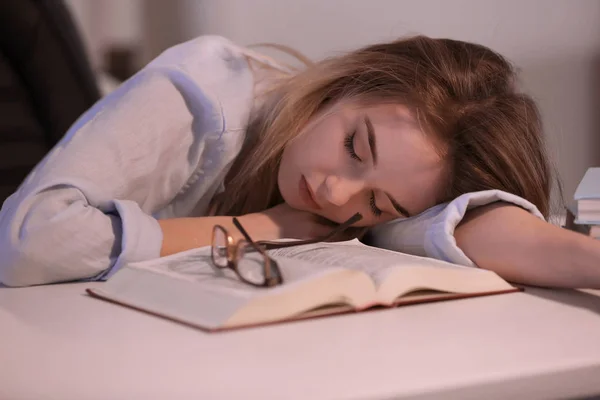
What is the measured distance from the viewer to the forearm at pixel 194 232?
2.91 ft

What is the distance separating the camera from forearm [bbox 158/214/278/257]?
2.91ft

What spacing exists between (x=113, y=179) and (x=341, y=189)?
28 cm

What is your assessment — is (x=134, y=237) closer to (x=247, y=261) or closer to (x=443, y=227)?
(x=247, y=261)

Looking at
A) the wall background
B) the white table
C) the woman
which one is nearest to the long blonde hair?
the woman

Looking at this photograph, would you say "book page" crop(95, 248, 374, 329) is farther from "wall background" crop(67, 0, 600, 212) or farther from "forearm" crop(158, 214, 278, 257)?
"wall background" crop(67, 0, 600, 212)

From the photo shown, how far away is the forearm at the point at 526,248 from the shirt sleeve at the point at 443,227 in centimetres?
1

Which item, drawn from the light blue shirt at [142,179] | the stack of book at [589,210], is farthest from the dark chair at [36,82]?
the stack of book at [589,210]

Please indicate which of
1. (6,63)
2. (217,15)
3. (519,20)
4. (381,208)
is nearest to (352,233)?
(381,208)

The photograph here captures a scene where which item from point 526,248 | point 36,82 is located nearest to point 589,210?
point 526,248

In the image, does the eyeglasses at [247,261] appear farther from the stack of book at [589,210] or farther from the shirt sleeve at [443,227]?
the stack of book at [589,210]

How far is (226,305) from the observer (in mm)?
574

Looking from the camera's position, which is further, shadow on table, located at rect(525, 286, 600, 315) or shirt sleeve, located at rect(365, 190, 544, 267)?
shirt sleeve, located at rect(365, 190, 544, 267)

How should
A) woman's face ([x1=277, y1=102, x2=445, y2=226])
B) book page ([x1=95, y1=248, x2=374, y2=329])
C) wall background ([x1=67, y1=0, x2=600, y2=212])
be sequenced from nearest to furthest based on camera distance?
book page ([x1=95, y1=248, x2=374, y2=329]) → woman's face ([x1=277, y1=102, x2=445, y2=226]) → wall background ([x1=67, y1=0, x2=600, y2=212])

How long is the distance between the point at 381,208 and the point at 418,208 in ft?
0.16
